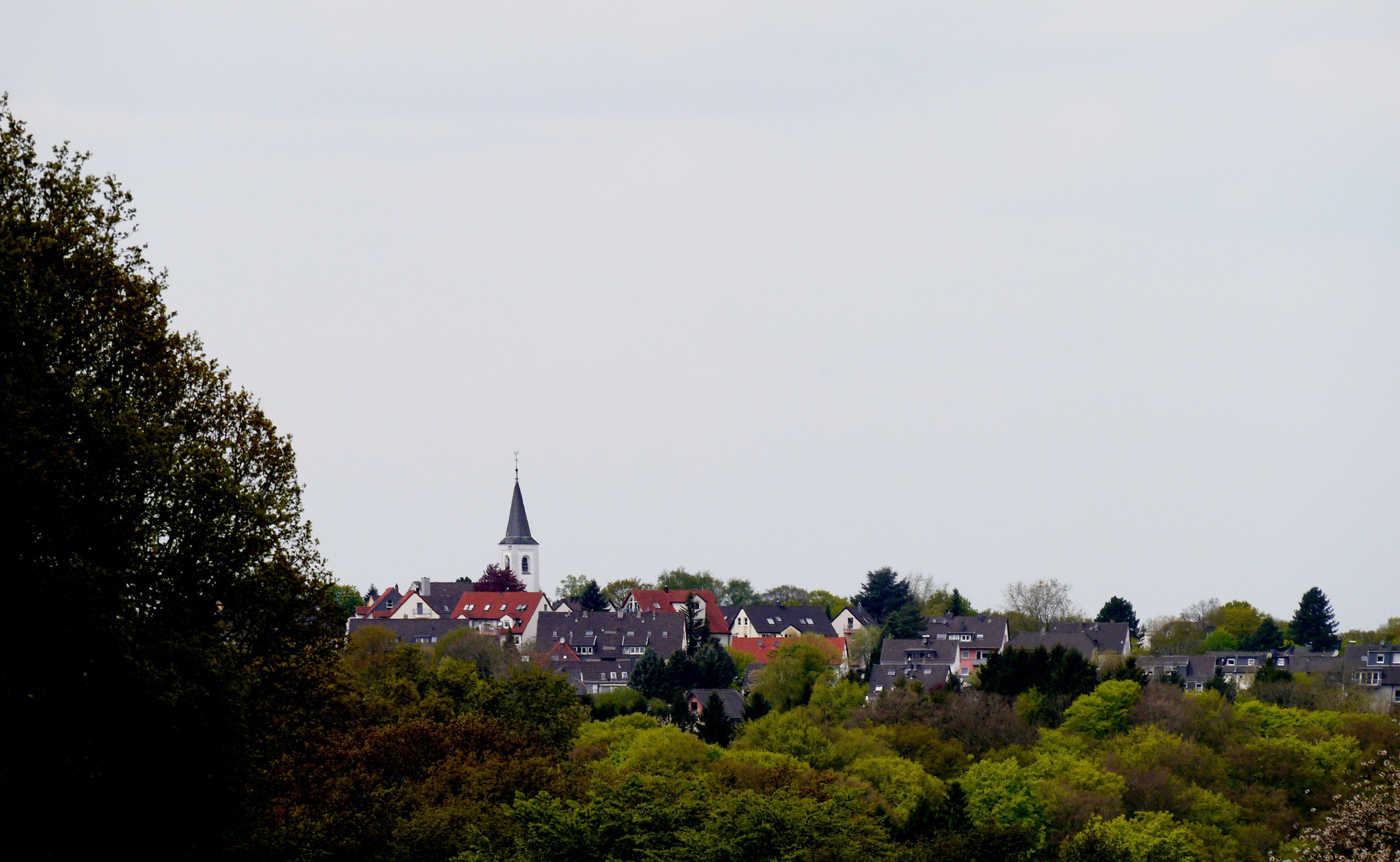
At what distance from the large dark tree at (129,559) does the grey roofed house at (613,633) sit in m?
101

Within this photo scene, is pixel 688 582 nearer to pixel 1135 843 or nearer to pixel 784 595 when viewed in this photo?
pixel 784 595

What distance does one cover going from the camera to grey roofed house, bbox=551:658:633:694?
379ft

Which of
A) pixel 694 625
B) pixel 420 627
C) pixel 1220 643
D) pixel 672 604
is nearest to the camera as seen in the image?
pixel 694 625

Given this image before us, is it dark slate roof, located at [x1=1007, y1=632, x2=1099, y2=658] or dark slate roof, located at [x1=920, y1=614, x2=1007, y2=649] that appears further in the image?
dark slate roof, located at [x1=920, y1=614, x2=1007, y2=649]

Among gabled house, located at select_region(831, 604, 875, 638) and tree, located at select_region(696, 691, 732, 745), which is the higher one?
gabled house, located at select_region(831, 604, 875, 638)

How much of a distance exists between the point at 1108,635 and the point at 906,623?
19.0m

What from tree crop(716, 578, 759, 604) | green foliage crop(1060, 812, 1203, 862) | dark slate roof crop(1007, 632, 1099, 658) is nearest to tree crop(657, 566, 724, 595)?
tree crop(716, 578, 759, 604)

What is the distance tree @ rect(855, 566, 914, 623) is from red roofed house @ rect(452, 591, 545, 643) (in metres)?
34.0

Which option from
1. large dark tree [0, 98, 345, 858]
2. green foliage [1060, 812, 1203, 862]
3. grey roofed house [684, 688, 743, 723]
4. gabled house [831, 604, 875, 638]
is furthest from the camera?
gabled house [831, 604, 875, 638]

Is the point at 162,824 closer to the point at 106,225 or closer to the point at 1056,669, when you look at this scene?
the point at 106,225

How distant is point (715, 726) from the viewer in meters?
70.8

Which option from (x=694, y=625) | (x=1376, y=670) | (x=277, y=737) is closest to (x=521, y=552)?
(x=694, y=625)

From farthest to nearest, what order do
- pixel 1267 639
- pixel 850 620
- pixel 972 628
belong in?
1. pixel 850 620
2. pixel 1267 639
3. pixel 972 628

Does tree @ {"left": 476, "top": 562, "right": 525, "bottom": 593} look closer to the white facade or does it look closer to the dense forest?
the white facade
